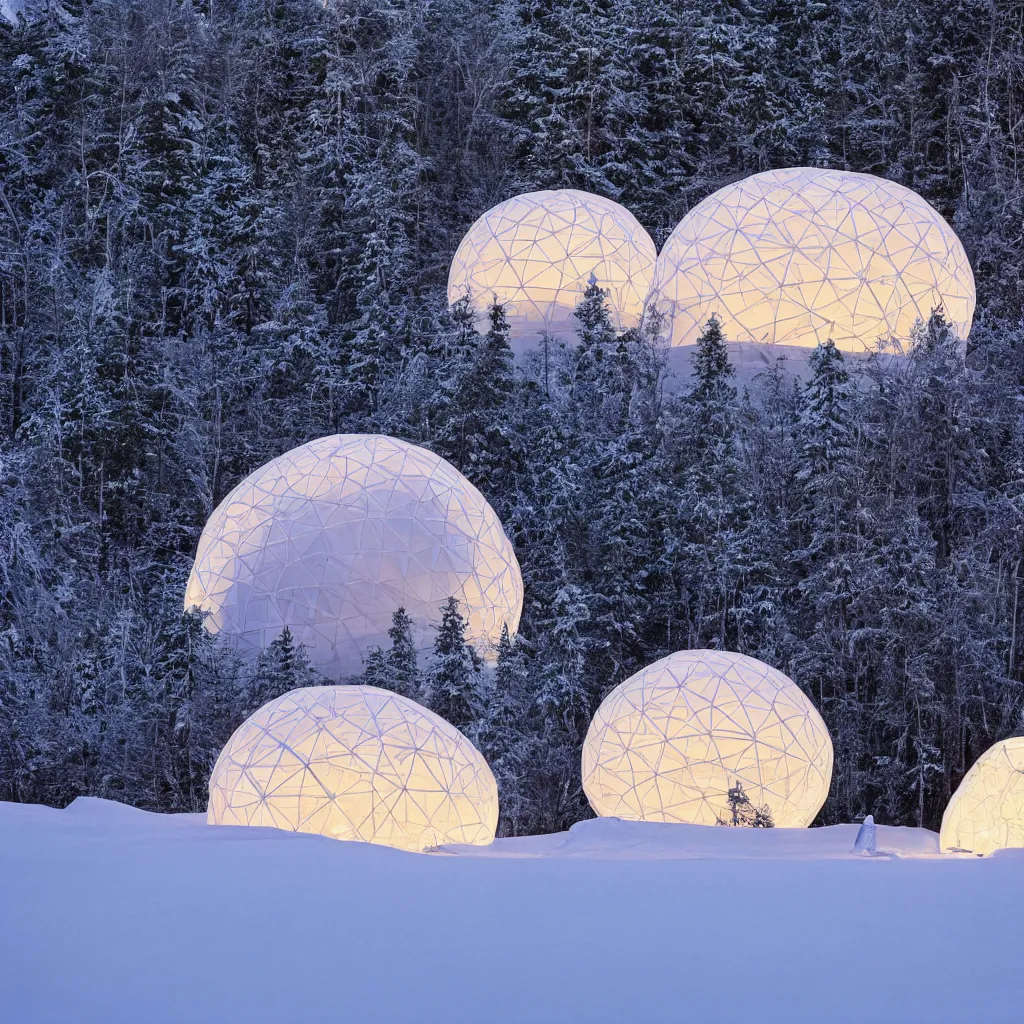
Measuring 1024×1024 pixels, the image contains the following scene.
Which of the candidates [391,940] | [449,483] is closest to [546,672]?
[449,483]

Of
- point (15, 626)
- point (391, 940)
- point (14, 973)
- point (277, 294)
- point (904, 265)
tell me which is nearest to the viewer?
point (14, 973)

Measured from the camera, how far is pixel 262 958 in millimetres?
6352

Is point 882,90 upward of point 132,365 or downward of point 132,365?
upward

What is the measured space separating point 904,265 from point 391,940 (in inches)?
703

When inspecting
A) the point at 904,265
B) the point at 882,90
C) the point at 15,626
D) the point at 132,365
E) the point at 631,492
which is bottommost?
the point at 15,626

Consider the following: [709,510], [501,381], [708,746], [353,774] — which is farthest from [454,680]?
[501,381]

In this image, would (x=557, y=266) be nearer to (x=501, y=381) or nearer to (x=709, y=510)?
(x=501, y=381)

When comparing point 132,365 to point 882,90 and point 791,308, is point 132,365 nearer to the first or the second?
point 791,308

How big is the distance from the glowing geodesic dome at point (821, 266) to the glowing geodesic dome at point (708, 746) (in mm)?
8769

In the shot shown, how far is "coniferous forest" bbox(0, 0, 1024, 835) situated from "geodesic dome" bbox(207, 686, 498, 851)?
9.50 feet

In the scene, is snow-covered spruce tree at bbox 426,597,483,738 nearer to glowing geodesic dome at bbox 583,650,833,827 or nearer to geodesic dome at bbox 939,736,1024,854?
glowing geodesic dome at bbox 583,650,833,827

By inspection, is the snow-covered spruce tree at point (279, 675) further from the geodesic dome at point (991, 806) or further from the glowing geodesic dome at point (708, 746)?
the geodesic dome at point (991, 806)

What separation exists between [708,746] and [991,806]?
2.64 meters

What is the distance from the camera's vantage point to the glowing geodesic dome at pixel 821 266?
73.7 feet
